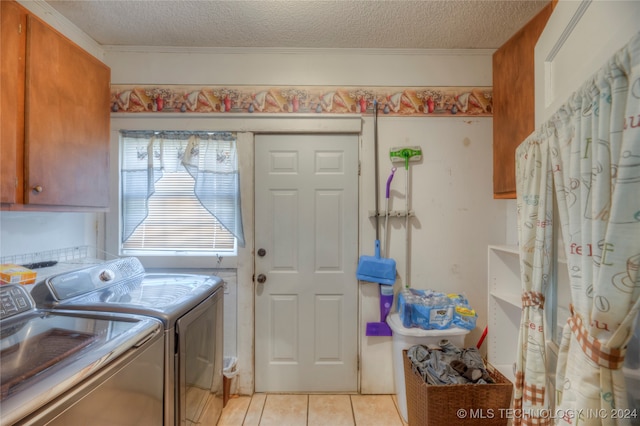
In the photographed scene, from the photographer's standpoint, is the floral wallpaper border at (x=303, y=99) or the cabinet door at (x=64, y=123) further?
the floral wallpaper border at (x=303, y=99)

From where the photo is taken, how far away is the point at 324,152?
201cm

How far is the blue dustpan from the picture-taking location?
6.19ft

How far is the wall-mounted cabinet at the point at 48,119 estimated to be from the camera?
3.62 ft

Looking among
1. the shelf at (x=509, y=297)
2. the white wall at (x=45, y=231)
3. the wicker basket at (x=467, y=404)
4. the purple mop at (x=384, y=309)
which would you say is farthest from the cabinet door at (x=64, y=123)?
the shelf at (x=509, y=297)

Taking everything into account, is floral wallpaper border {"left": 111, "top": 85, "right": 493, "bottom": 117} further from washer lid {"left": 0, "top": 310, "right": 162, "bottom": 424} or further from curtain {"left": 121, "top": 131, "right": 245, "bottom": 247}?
washer lid {"left": 0, "top": 310, "right": 162, "bottom": 424}

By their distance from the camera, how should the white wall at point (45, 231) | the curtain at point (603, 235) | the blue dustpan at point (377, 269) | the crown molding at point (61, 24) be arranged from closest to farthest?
the curtain at point (603, 235)
the white wall at point (45, 231)
the crown molding at point (61, 24)
the blue dustpan at point (377, 269)

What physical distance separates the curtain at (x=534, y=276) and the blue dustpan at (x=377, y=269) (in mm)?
855

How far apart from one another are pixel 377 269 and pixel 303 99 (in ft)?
4.50

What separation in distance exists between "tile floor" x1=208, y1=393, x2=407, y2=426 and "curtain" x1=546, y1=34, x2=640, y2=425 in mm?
1317

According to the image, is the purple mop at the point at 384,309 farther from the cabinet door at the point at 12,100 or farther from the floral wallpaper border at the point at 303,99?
the cabinet door at the point at 12,100

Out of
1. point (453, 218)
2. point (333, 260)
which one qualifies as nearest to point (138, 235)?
point (333, 260)

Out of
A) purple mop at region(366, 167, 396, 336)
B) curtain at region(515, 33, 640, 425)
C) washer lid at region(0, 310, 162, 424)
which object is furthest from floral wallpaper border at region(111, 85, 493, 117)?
washer lid at region(0, 310, 162, 424)

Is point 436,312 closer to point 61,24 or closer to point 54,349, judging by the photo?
point 54,349

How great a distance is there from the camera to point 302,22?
1.70 m
